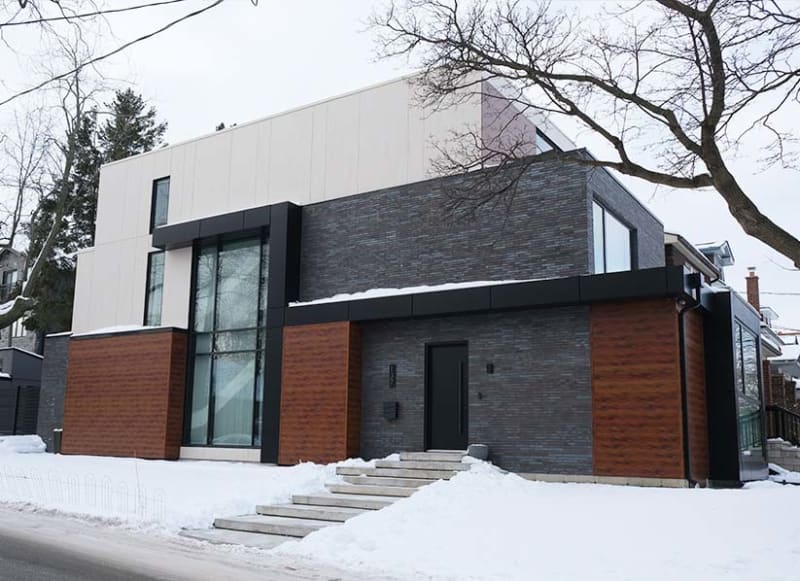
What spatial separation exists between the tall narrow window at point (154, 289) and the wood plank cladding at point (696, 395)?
14.7 metres

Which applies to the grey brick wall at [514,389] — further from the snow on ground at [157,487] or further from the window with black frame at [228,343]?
the window with black frame at [228,343]

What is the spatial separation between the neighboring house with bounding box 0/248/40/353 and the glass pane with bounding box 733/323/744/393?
34.9 meters


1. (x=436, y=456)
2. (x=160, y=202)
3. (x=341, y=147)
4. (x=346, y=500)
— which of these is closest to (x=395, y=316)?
(x=436, y=456)

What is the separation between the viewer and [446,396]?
53.5ft

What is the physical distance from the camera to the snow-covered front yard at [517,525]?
8344mm

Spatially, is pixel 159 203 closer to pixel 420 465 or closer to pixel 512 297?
pixel 512 297

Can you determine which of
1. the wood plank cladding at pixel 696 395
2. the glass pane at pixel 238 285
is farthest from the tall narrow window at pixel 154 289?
the wood plank cladding at pixel 696 395

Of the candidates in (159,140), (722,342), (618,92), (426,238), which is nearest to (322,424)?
(426,238)

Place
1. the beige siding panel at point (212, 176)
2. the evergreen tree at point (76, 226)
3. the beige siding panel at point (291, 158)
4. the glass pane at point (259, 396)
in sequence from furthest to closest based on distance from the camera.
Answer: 1. the evergreen tree at point (76, 226)
2. the beige siding panel at point (212, 176)
3. the beige siding panel at point (291, 158)
4. the glass pane at point (259, 396)

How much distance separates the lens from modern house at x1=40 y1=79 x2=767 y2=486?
560 inches

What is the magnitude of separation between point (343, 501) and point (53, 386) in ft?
54.0

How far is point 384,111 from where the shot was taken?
1888 centimetres

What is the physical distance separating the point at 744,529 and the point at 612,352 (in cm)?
495

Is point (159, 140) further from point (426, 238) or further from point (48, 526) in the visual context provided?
point (48, 526)
